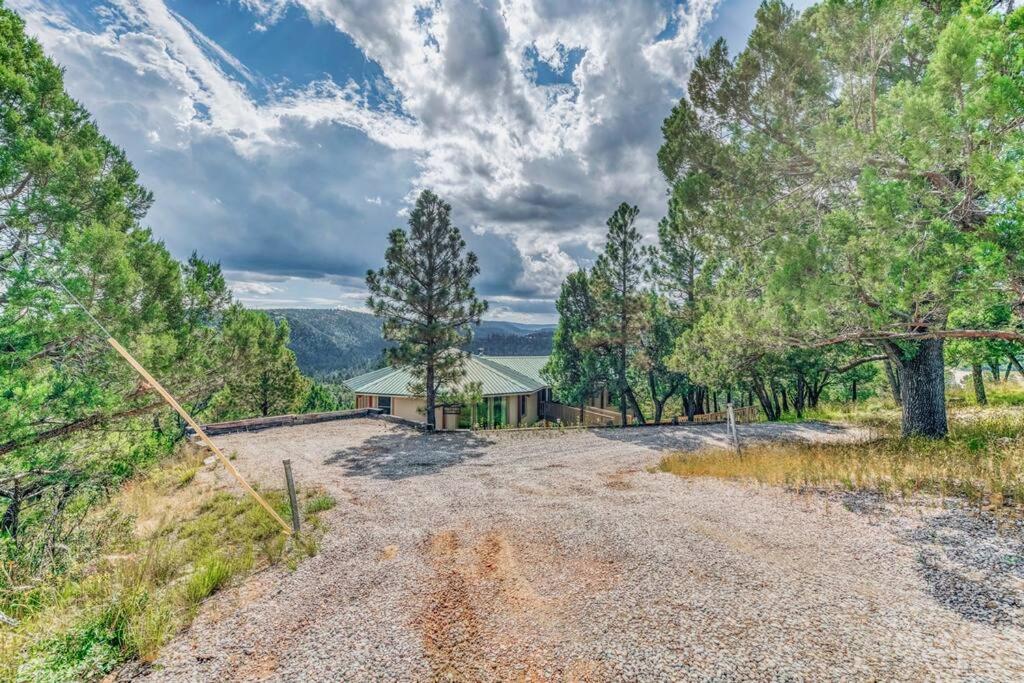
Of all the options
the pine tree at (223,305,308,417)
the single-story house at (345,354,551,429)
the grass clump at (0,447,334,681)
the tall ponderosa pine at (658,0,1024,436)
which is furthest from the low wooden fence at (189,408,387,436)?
the tall ponderosa pine at (658,0,1024,436)

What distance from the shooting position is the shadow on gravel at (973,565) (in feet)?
11.3

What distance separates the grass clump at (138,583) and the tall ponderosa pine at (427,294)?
8.07m

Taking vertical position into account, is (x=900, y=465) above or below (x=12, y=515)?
above

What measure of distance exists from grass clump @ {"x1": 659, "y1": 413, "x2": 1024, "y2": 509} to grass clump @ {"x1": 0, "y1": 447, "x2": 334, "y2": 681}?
7.53 metres

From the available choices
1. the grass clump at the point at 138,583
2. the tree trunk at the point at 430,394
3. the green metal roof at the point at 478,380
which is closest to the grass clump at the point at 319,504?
the grass clump at the point at 138,583

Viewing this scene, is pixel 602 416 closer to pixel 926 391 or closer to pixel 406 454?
pixel 406 454

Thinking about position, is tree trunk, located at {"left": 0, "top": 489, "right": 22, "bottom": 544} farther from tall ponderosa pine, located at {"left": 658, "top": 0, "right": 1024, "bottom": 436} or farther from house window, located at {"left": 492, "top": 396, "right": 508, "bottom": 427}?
house window, located at {"left": 492, "top": 396, "right": 508, "bottom": 427}

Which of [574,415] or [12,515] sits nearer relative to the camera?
[12,515]

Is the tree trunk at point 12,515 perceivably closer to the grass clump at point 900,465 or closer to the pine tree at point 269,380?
the pine tree at point 269,380

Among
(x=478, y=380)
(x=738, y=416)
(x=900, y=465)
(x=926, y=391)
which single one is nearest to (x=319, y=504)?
(x=900, y=465)

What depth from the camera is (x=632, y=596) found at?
374 cm

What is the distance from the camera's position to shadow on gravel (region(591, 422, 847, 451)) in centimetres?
1190

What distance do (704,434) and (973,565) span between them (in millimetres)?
9864

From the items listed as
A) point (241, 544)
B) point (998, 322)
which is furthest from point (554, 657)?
point (998, 322)
